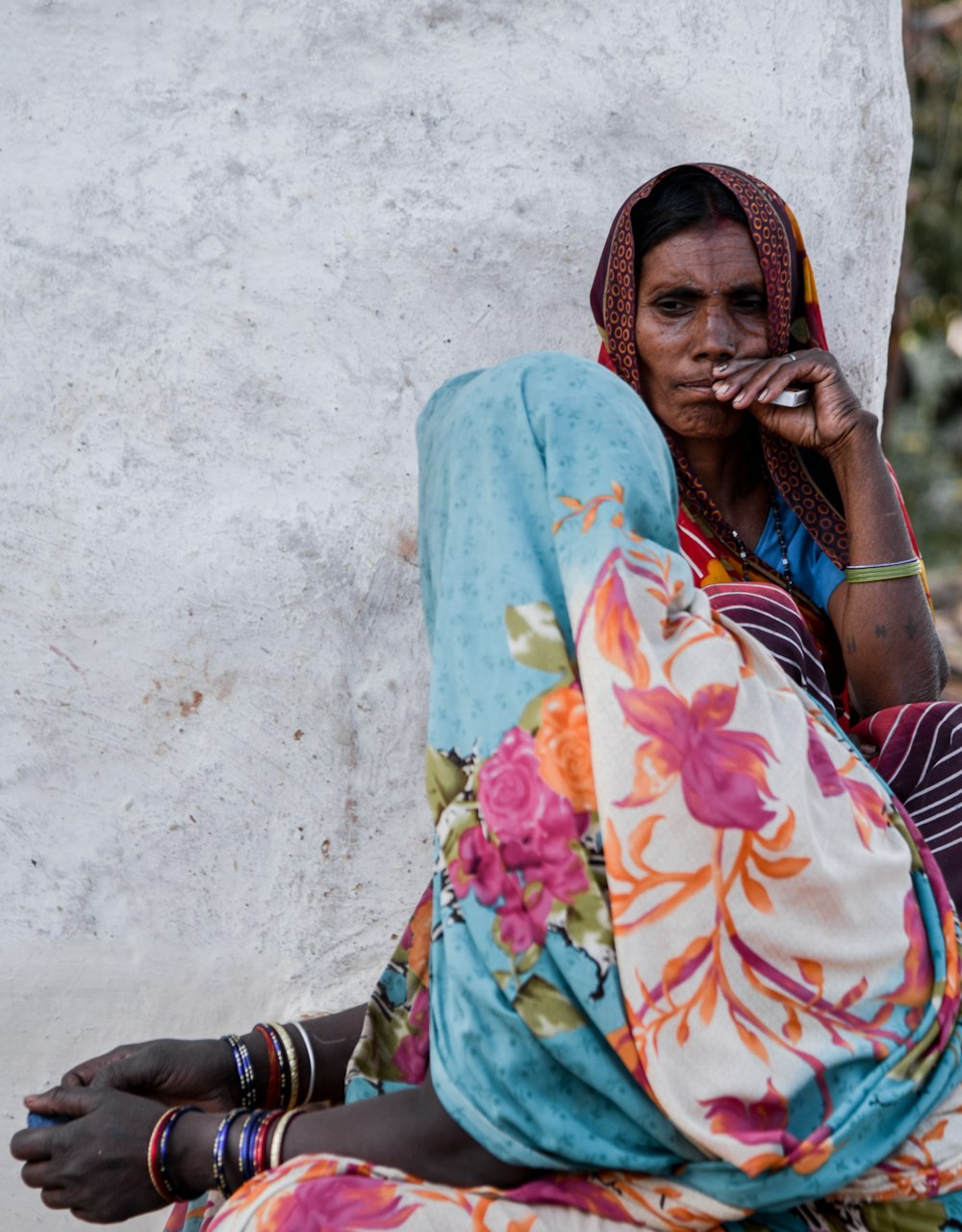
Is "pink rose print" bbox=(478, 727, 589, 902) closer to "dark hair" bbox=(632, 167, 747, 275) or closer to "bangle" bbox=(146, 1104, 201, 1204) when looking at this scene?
"bangle" bbox=(146, 1104, 201, 1204)

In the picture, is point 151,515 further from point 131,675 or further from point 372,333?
point 372,333

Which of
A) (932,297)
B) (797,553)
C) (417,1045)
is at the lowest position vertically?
(417,1045)

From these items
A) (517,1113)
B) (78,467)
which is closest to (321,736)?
(78,467)

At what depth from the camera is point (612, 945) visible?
1364 mm

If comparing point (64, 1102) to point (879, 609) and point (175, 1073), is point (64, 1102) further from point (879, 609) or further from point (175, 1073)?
point (879, 609)

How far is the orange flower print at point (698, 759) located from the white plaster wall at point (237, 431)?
3.58 feet

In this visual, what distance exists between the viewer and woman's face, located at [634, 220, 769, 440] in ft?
7.95

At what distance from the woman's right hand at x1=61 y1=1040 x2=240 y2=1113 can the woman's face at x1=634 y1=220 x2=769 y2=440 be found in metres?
1.42

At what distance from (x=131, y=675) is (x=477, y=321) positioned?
91cm

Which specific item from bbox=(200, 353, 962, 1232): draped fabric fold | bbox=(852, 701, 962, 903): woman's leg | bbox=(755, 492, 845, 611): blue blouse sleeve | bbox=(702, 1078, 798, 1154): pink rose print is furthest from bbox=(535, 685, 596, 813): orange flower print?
bbox=(755, 492, 845, 611): blue blouse sleeve

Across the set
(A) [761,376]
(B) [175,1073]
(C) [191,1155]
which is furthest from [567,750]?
(A) [761,376]

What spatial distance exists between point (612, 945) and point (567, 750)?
0.21 metres

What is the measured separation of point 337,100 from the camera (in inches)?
92.6

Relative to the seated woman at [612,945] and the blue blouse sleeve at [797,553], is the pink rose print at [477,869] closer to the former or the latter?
the seated woman at [612,945]
